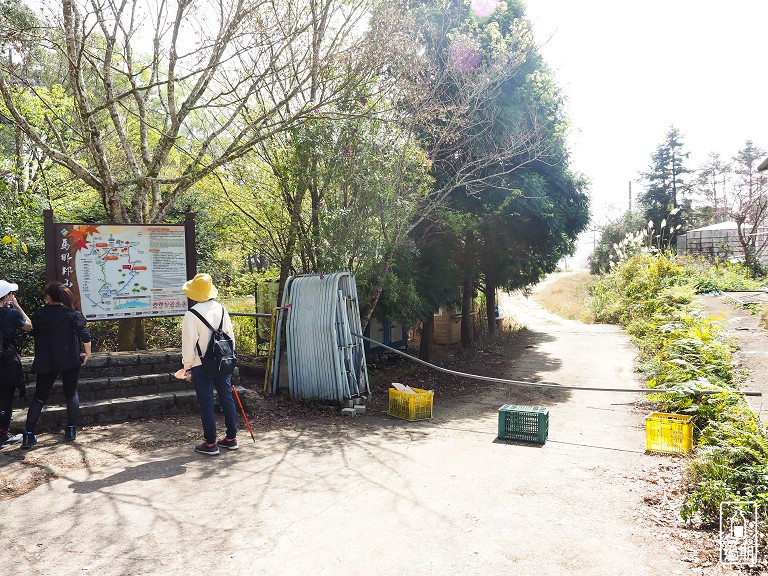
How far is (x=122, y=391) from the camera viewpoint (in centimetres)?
716

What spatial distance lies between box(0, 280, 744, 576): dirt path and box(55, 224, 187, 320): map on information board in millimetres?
2122

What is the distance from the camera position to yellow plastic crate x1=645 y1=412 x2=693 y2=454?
602cm

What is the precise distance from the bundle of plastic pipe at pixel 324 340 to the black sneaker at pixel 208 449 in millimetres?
2463

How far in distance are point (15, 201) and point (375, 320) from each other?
6.45 m

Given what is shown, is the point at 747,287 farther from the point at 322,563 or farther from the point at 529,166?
the point at 322,563

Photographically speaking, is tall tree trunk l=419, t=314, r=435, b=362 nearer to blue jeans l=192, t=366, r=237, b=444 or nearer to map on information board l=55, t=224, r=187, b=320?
map on information board l=55, t=224, r=187, b=320

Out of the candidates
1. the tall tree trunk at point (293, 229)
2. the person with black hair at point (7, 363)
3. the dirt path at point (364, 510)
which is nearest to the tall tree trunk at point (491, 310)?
the tall tree trunk at point (293, 229)

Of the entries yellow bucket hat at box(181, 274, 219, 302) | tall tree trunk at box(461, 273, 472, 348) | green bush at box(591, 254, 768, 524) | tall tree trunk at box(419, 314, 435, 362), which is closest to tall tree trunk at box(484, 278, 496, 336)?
tall tree trunk at box(461, 273, 472, 348)

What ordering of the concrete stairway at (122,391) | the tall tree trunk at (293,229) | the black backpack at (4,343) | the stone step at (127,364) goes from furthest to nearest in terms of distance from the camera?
the tall tree trunk at (293,229)
the stone step at (127,364)
the concrete stairway at (122,391)
the black backpack at (4,343)

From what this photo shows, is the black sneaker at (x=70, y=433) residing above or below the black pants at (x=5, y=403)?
below

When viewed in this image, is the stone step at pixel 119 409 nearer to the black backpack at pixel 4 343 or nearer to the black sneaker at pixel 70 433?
the black sneaker at pixel 70 433

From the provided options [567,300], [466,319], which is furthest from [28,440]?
[567,300]

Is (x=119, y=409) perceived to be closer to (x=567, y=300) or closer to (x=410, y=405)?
(x=410, y=405)

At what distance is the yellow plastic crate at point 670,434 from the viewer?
602 centimetres
